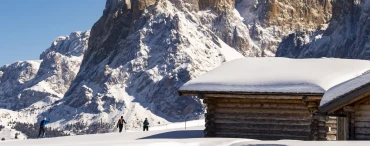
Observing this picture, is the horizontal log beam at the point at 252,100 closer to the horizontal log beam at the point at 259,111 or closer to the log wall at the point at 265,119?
the log wall at the point at 265,119

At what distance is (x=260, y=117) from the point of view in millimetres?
24359

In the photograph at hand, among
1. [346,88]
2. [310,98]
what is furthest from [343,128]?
[310,98]

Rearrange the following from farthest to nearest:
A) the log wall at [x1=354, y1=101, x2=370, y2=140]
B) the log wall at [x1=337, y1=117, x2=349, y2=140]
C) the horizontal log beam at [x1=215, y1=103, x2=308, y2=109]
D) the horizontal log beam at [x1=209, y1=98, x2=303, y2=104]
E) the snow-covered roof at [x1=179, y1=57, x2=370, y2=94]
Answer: the horizontal log beam at [x1=215, y1=103, x2=308, y2=109], the horizontal log beam at [x1=209, y1=98, x2=303, y2=104], the snow-covered roof at [x1=179, y1=57, x2=370, y2=94], the log wall at [x1=337, y1=117, x2=349, y2=140], the log wall at [x1=354, y1=101, x2=370, y2=140]

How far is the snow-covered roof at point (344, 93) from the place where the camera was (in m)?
15.2

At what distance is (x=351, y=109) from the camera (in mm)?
15750

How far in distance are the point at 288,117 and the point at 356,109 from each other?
26.8 ft

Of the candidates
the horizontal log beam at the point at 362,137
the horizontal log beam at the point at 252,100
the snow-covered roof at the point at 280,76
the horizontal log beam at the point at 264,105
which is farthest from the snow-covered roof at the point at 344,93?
the horizontal log beam at the point at 264,105

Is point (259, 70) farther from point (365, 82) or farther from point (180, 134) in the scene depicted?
point (365, 82)

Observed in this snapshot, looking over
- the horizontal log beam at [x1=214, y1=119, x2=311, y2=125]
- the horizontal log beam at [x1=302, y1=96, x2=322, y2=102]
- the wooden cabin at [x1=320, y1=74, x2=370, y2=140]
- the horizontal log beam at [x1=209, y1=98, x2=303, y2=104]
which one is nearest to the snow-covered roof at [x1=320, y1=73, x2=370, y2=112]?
the wooden cabin at [x1=320, y1=74, x2=370, y2=140]

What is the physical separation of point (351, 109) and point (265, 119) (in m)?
8.67

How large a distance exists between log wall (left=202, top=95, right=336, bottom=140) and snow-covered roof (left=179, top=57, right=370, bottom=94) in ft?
1.49

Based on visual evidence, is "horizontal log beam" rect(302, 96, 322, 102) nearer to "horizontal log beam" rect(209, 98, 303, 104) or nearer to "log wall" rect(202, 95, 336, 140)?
"log wall" rect(202, 95, 336, 140)

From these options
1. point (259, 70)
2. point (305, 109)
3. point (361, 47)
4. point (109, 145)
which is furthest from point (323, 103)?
point (361, 47)

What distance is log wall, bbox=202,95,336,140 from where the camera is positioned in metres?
23.2
